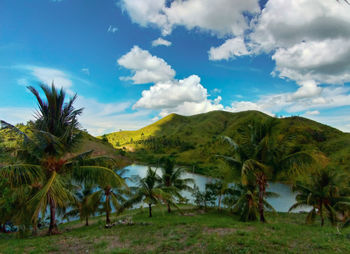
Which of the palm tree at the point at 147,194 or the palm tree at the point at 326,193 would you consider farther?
the palm tree at the point at 147,194

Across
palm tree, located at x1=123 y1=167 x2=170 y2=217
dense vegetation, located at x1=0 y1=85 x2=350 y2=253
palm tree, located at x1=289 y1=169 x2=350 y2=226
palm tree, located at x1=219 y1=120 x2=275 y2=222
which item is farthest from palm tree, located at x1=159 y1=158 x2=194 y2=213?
palm tree, located at x1=289 y1=169 x2=350 y2=226

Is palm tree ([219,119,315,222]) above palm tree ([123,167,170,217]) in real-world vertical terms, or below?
above

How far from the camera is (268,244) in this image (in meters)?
7.87

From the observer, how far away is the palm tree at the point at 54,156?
30.8ft

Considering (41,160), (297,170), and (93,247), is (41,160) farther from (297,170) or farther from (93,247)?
(297,170)

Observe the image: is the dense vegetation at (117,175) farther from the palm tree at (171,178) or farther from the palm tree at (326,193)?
the palm tree at (171,178)

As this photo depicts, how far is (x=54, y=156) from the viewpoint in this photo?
10.8 metres

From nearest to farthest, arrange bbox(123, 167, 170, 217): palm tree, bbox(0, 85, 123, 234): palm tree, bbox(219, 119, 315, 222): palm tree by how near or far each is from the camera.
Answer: bbox(0, 85, 123, 234): palm tree < bbox(219, 119, 315, 222): palm tree < bbox(123, 167, 170, 217): palm tree

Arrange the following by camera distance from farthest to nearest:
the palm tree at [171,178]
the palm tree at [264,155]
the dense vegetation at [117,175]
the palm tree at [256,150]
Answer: the palm tree at [171,178] < the palm tree at [256,150] < the palm tree at [264,155] < the dense vegetation at [117,175]

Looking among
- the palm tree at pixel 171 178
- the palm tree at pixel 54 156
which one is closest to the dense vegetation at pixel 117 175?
the palm tree at pixel 54 156

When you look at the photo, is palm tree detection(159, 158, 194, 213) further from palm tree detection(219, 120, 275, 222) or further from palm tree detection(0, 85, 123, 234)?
palm tree detection(0, 85, 123, 234)

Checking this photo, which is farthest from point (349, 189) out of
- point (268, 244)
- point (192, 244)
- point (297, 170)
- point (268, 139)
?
point (192, 244)

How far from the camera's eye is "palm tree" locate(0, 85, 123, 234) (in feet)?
30.8

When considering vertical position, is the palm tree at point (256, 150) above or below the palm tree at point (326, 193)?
above
